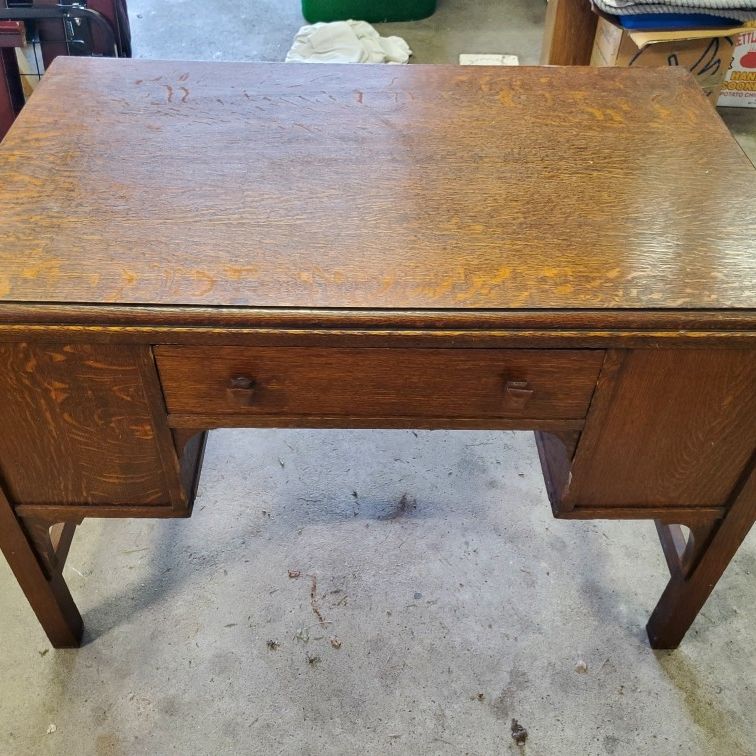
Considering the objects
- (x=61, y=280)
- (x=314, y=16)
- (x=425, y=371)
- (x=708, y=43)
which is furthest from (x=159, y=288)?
(x=314, y=16)

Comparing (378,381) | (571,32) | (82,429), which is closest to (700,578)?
(378,381)

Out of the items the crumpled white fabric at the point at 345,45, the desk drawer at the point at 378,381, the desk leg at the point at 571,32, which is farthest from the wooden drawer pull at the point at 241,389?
the crumpled white fabric at the point at 345,45

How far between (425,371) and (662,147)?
54 centimetres

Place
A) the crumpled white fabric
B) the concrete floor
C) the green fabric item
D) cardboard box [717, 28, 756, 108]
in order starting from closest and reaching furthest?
the concrete floor, cardboard box [717, 28, 756, 108], the crumpled white fabric, the green fabric item

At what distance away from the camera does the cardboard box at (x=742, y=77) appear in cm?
265

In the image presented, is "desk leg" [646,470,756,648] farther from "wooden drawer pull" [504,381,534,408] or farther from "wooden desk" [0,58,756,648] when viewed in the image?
"wooden drawer pull" [504,381,534,408]

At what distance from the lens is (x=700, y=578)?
4.27 ft

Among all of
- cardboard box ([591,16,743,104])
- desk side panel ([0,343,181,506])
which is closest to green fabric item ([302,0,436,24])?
cardboard box ([591,16,743,104])

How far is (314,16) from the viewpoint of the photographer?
3.22 metres

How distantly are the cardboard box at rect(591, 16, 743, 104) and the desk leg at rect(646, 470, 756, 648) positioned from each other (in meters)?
1.38

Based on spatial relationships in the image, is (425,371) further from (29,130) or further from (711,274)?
(29,130)

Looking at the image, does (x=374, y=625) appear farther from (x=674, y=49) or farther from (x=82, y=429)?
(x=674, y=49)

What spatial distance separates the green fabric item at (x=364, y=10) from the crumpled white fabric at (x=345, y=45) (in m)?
0.12

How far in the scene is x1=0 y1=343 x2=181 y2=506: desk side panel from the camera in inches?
38.5
